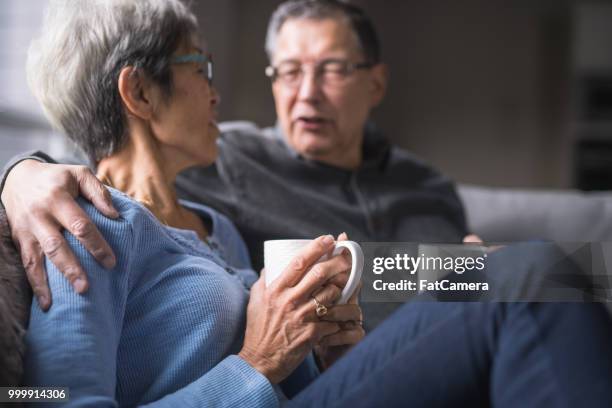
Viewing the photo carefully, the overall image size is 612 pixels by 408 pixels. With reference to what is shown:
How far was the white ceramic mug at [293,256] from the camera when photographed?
0.66 m

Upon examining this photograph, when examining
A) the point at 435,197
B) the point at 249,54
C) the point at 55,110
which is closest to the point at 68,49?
the point at 55,110

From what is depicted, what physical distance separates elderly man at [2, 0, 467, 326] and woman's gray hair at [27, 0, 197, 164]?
0.30 meters

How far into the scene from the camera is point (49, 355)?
0.56 metres

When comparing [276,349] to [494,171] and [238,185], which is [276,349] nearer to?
[238,185]

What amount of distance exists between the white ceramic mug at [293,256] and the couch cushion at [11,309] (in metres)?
0.24

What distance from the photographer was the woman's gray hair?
0.77m

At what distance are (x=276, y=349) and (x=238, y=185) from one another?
1.67 feet

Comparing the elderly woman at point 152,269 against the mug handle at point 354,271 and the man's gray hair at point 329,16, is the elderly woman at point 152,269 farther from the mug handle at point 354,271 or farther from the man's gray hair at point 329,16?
the man's gray hair at point 329,16

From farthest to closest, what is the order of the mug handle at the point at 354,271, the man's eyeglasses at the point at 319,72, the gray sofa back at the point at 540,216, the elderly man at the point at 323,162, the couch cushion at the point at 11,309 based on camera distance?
the gray sofa back at the point at 540,216
the man's eyeglasses at the point at 319,72
the elderly man at the point at 323,162
the mug handle at the point at 354,271
the couch cushion at the point at 11,309

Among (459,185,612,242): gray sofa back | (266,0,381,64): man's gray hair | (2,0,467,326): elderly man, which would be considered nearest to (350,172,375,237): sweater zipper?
(2,0,467,326): elderly man

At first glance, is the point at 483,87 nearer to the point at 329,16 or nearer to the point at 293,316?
the point at 329,16

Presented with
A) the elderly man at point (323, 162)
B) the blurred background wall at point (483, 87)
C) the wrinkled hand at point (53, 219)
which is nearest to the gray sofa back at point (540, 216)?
the elderly man at point (323, 162)

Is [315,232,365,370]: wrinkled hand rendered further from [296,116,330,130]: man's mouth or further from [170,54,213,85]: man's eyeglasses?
[296,116,330,130]: man's mouth

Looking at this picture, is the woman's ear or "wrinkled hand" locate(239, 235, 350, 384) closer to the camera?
"wrinkled hand" locate(239, 235, 350, 384)
